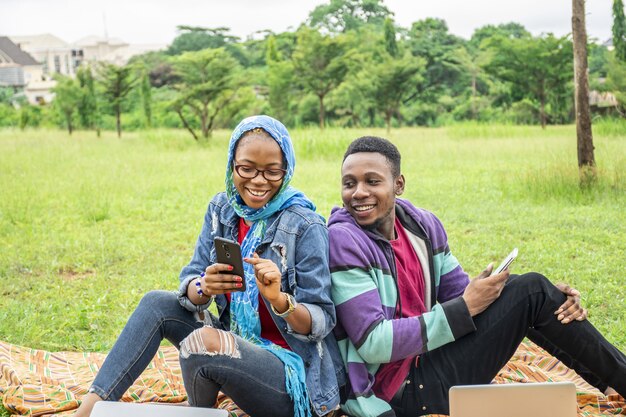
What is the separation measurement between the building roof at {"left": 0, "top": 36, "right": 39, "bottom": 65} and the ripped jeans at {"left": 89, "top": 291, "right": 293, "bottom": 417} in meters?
39.0

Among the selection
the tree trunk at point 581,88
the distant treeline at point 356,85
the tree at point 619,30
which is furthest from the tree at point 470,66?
the tree trunk at point 581,88

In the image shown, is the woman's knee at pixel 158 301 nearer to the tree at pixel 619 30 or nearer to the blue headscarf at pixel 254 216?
the blue headscarf at pixel 254 216

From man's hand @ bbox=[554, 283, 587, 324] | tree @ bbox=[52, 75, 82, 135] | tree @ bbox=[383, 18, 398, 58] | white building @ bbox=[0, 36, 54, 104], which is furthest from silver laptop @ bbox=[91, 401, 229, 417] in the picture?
white building @ bbox=[0, 36, 54, 104]

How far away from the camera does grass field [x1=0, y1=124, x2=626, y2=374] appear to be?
183 inches

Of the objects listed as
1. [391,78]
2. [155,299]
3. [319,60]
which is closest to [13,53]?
[319,60]

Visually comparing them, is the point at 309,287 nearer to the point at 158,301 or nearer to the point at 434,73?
the point at 158,301

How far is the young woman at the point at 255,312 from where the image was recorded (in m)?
2.30

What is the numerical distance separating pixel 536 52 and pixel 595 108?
1.89m

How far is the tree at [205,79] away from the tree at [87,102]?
305cm

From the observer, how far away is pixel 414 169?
32.1 ft

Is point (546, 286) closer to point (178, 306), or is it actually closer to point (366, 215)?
point (366, 215)

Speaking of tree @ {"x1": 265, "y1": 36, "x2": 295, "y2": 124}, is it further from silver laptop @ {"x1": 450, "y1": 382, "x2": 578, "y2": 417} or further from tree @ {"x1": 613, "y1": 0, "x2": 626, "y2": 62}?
silver laptop @ {"x1": 450, "y1": 382, "x2": 578, "y2": 417}

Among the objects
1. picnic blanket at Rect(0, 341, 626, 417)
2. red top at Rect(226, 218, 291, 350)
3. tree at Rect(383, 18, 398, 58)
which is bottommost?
picnic blanket at Rect(0, 341, 626, 417)

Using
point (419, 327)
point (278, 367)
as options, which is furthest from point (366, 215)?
point (278, 367)
